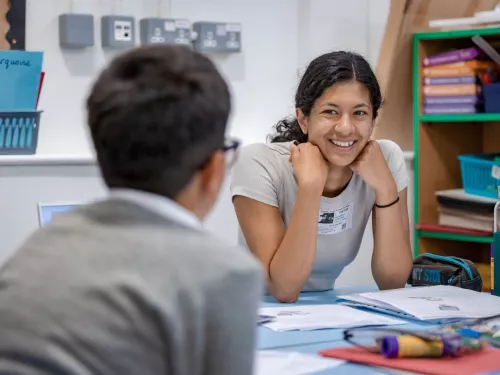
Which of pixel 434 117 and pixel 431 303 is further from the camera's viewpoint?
pixel 434 117

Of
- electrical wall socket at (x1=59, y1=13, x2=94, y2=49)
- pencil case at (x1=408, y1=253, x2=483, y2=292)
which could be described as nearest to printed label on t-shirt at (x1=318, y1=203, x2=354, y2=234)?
pencil case at (x1=408, y1=253, x2=483, y2=292)

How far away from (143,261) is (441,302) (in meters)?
1.14

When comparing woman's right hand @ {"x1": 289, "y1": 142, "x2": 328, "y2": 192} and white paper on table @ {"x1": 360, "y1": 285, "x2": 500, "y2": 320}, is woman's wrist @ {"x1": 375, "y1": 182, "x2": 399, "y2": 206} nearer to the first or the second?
woman's right hand @ {"x1": 289, "y1": 142, "x2": 328, "y2": 192}

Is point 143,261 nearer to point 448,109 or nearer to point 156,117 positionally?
point 156,117

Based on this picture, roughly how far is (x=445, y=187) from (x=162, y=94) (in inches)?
117

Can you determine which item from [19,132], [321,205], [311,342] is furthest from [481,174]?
[311,342]

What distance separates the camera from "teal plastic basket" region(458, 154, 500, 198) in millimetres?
3299

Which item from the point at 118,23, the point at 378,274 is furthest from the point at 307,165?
the point at 118,23

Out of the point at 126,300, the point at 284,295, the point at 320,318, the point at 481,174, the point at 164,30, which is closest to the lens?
the point at 126,300

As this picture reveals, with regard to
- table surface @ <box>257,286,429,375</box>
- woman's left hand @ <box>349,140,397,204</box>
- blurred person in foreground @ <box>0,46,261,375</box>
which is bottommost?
table surface @ <box>257,286,429,375</box>

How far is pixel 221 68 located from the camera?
10.6ft

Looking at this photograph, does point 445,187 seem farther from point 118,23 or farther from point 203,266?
point 203,266

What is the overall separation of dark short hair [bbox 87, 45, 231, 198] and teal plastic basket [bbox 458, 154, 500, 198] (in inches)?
101

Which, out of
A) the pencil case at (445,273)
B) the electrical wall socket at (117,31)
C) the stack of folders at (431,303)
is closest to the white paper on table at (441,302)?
the stack of folders at (431,303)
